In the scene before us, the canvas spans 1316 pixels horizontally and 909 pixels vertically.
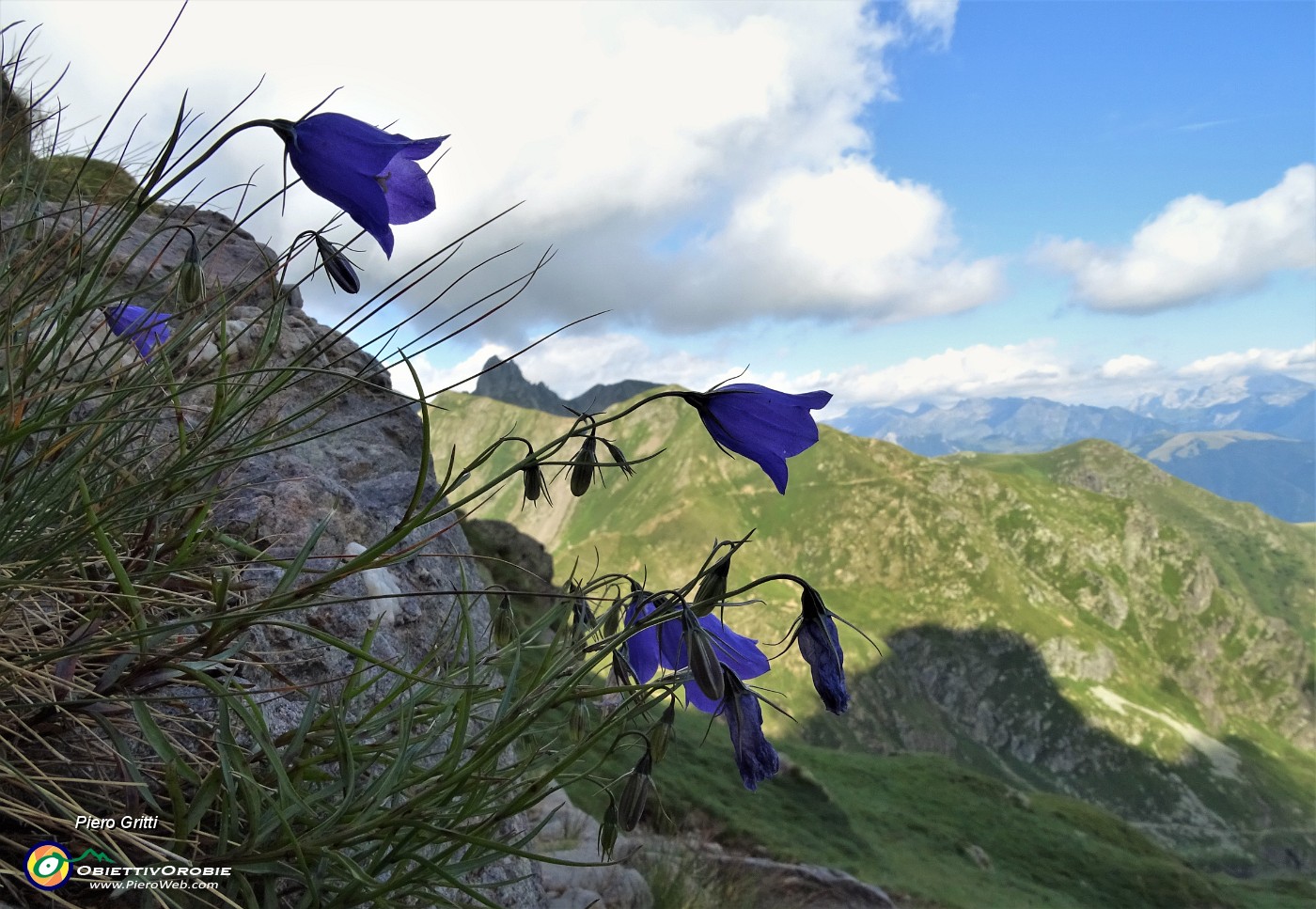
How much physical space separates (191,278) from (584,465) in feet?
3.88

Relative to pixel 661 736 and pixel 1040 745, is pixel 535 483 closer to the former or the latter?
pixel 661 736

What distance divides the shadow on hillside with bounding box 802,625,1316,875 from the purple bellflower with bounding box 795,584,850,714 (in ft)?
A: 345

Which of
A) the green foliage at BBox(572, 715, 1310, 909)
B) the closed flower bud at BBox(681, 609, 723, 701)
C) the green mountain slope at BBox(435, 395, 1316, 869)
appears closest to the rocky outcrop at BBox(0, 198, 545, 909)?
the closed flower bud at BBox(681, 609, 723, 701)

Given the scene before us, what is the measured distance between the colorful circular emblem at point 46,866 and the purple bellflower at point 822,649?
1543mm

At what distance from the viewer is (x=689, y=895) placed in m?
4.81

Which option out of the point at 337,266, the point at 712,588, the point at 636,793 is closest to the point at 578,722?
the point at 636,793

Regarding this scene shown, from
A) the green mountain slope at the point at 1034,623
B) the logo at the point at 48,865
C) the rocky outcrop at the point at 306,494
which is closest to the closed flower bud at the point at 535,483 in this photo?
the rocky outcrop at the point at 306,494

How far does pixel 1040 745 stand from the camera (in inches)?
4449

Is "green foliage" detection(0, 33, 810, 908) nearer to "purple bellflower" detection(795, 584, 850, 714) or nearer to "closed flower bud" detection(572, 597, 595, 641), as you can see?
Result: "closed flower bud" detection(572, 597, 595, 641)

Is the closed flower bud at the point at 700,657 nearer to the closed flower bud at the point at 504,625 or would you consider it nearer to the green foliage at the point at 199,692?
the green foliage at the point at 199,692

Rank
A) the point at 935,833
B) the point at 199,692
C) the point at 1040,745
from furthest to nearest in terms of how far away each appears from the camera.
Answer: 1. the point at 1040,745
2. the point at 935,833
3. the point at 199,692

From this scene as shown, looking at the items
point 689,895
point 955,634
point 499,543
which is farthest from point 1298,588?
point 689,895

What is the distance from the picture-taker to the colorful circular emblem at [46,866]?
57.6 inches

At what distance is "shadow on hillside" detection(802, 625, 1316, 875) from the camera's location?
97438 millimetres
